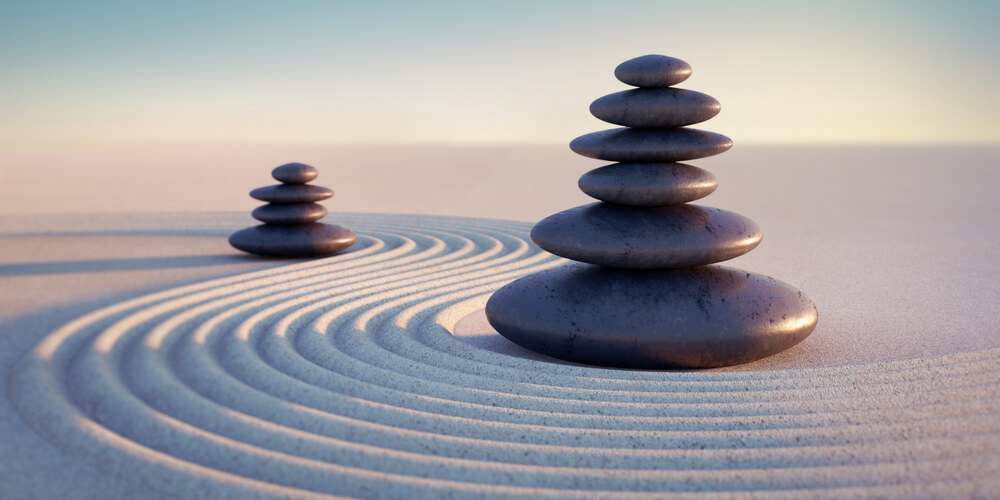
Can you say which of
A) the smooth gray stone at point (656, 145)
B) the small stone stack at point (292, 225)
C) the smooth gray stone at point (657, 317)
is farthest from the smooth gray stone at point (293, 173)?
the smooth gray stone at point (656, 145)

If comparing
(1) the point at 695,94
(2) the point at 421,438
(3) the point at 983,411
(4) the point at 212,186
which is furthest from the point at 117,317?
(4) the point at 212,186

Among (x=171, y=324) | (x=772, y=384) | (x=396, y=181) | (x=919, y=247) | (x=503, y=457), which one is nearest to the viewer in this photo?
(x=503, y=457)

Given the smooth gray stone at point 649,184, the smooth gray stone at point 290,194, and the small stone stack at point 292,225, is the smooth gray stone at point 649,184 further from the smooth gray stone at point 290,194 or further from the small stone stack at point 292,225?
the smooth gray stone at point 290,194

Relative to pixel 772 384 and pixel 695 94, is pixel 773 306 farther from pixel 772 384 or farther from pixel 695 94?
pixel 695 94

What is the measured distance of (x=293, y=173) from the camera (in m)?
11.7

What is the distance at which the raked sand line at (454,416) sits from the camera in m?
4.18

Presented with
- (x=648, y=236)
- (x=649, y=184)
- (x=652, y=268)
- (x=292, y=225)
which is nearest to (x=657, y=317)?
(x=652, y=268)

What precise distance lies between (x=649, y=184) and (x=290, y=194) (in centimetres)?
642

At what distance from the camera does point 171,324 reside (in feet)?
24.1

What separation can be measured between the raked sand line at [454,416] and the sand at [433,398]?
0.06ft

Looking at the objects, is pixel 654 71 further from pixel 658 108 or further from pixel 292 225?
pixel 292 225

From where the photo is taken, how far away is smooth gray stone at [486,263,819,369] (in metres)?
6.32

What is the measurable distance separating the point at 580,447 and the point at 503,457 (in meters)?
0.44

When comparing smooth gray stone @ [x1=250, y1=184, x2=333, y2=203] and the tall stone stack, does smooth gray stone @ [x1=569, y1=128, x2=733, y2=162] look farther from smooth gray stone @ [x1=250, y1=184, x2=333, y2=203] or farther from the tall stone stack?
smooth gray stone @ [x1=250, y1=184, x2=333, y2=203]
